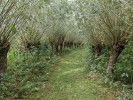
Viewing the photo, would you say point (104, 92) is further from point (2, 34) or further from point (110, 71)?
point (2, 34)

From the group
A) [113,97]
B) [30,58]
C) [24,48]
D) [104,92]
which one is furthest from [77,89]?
[24,48]

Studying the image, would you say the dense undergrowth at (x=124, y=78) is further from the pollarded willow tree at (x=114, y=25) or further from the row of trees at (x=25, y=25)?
the row of trees at (x=25, y=25)

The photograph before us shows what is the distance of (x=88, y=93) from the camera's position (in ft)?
11.7

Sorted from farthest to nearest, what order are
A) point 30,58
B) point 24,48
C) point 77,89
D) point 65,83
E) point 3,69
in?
1. point 24,48
2. point 30,58
3. point 65,83
4. point 77,89
5. point 3,69

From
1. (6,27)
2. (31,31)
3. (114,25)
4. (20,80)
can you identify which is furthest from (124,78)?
(31,31)

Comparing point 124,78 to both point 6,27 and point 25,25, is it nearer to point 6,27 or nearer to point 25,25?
point 6,27

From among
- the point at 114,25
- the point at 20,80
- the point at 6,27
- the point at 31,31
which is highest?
the point at 114,25

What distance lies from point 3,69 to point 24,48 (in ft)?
10.7

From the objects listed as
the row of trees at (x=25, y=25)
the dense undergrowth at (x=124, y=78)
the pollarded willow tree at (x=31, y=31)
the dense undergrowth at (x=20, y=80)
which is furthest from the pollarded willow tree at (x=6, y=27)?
the dense undergrowth at (x=124, y=78)

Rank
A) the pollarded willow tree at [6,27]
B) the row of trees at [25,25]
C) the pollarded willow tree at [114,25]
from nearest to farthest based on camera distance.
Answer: the pollarded willow tree at [6,27], the row of trees at [25,25], the pollarded willow tree at [114,25]

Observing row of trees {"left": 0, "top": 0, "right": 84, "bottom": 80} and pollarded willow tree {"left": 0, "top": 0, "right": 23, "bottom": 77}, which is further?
row of trees {"left": 0, "top": 0, "right": 84, "bottom": 80}

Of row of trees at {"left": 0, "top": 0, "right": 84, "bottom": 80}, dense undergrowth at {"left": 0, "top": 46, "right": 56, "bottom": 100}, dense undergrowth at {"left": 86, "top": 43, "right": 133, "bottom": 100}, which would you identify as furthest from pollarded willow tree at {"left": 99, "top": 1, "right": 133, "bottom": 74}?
dense undergrowth at {"left": 0, "top": 46, "right": 56, "bottom": 100}

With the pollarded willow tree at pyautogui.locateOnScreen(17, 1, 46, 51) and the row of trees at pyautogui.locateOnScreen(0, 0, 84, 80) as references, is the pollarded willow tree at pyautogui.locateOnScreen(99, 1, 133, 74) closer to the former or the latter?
the row of trees at pyautogui.locateOnScreen(0, 0, 84, 80)

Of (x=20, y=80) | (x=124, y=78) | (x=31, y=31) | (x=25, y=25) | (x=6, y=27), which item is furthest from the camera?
(x=31, y=31)
